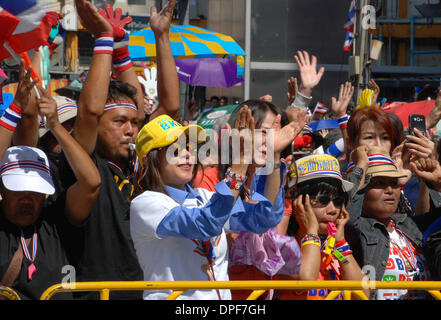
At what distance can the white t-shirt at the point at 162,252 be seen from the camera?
300 cm

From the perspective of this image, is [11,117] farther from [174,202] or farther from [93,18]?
[174,202]

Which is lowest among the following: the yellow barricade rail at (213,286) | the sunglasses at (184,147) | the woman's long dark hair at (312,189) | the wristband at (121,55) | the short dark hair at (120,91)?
the yellow barricade rail at (213,286)

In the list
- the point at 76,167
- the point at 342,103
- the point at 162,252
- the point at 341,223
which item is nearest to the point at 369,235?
the point at 341,223

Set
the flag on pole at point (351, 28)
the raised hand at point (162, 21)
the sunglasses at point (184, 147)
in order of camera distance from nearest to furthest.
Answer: the sunglasses at point (184, 147)
the raised hand at point (162, 21)
the flag on pole at point (351, 28)

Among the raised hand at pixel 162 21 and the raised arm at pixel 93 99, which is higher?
the raised hand at pixel 162 21

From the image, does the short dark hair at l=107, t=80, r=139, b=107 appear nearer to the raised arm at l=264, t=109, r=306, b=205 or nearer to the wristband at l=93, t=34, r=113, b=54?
the wristband at l=93, t=34, r=113, b=54

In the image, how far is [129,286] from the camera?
9.02ft

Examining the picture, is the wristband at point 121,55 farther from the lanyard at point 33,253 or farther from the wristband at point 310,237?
the wristband at point 310,237

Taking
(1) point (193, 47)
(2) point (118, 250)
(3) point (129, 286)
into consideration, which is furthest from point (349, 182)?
(1) point (193, 47)

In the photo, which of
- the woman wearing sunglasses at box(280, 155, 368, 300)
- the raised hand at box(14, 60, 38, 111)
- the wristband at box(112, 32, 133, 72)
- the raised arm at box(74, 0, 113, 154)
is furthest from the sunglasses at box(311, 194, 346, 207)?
the raised hand at box(14, 60, 38, 111)

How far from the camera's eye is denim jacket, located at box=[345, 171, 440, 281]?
378cm

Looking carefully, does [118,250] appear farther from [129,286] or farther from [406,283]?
[406,283]

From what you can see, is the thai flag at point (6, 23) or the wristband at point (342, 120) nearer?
the thai flag at point (6, 23)

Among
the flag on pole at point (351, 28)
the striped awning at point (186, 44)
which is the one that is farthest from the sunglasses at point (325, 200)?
the flag on pole at point (351, 28)
